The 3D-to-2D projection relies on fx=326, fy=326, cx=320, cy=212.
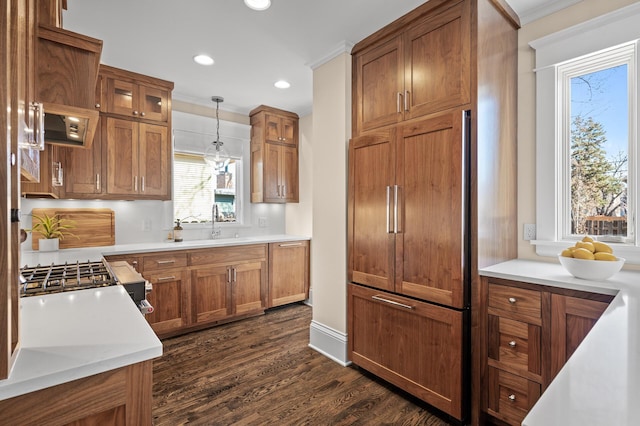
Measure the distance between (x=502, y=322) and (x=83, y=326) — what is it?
1.96m

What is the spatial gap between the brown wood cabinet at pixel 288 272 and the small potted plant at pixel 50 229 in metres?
2.01

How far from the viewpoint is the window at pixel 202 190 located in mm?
3926

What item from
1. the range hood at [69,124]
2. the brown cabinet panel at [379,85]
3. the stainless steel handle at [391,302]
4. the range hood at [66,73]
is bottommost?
the stainless steel handle at [391,302]

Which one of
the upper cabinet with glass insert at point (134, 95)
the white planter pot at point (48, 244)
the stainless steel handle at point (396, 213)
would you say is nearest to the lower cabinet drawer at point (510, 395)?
the stainless steel handle at point (396, 213)

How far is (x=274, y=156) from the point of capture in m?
4.28

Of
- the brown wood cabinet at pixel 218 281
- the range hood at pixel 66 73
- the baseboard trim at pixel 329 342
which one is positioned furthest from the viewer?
the brown wood cabinet at pixel 218 281

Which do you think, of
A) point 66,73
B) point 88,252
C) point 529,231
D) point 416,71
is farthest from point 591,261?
point 88,252

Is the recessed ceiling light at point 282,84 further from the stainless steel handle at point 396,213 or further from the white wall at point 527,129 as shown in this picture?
the white wall at point 527,129

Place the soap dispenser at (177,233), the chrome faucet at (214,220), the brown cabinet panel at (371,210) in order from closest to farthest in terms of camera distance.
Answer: the brown cabinet panel at (371,210), the soap dispenser at (177,233), the chrome faucet at (214,220)

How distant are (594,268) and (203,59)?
10.3ft

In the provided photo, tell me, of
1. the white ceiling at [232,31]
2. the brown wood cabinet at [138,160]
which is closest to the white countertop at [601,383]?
the white ceiling at [232,31]

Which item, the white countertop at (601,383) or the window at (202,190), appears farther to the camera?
the window at (202,190)

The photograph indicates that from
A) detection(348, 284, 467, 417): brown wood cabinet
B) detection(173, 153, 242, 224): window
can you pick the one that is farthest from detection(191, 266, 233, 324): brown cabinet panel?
detection(348, 284, 467, 417): brown wood cabinet

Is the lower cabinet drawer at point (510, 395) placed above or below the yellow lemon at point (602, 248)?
below
